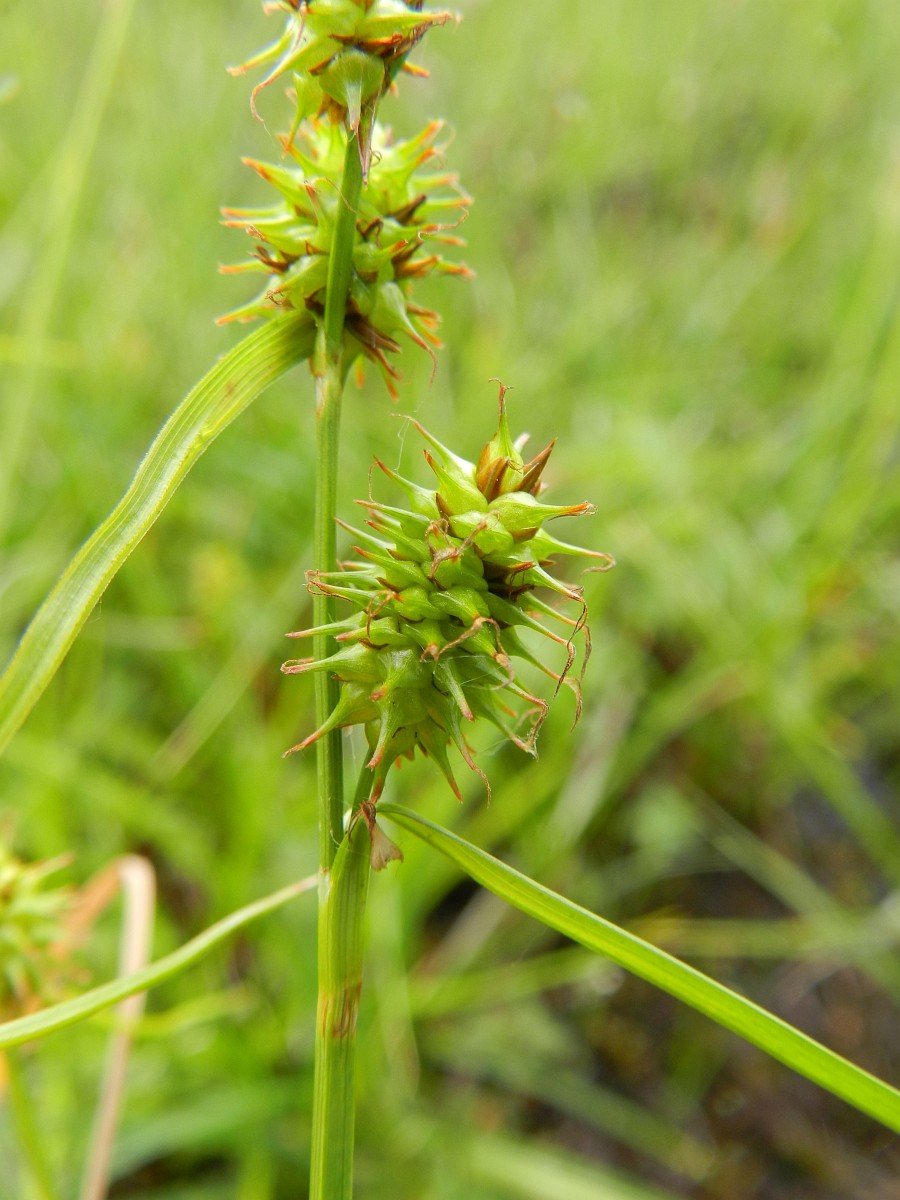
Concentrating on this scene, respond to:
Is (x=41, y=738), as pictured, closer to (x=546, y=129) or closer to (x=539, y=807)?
(x=539, y=807)

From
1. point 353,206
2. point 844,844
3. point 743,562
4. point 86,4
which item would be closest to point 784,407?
point 743,562

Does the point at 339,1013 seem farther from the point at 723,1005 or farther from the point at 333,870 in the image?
the point at 723,1005

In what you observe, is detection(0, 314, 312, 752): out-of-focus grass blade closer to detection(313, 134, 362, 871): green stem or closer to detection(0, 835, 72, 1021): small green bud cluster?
detection(313, 134, 362, 871): green stem

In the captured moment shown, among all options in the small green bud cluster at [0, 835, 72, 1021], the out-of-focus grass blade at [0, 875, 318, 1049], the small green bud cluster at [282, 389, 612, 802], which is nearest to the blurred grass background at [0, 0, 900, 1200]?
the small green bud cluster at [0, 835, 72, 1021]

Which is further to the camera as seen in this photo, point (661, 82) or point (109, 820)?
point (661, 82)

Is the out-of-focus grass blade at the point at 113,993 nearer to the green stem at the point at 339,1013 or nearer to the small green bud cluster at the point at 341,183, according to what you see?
the green stem at the point at 339,1013
